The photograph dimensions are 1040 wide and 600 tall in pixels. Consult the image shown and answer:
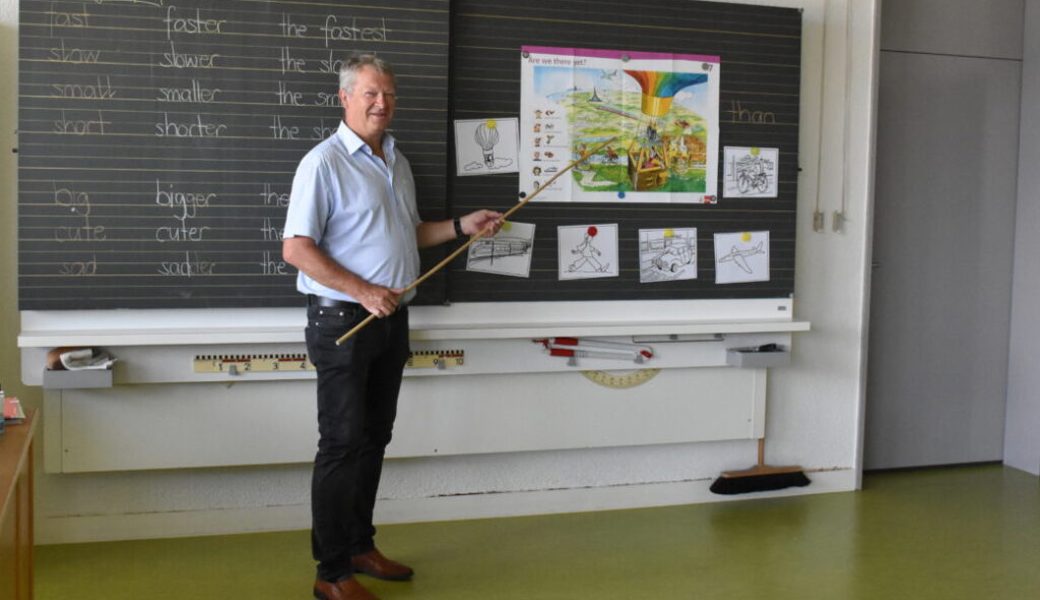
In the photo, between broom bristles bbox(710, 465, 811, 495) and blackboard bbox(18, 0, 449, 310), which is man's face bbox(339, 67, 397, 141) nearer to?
blackboard bbox(18, 0, 449, 310)

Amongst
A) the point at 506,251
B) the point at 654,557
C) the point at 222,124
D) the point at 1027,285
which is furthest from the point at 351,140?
the point at 1027,285

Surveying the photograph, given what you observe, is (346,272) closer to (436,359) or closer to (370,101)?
(370,101)

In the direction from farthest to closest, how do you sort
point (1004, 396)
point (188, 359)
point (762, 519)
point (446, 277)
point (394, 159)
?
point (1004, 396) → point (762, 519) → point (446, 277) → point (188, 359) → point (394, 159)

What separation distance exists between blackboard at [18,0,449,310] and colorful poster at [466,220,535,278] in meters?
0.41

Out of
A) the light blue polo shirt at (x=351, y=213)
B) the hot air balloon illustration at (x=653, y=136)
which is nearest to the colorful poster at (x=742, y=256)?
the hot air balloon illustration at (x=653, y=136)

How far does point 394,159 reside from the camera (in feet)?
11.2

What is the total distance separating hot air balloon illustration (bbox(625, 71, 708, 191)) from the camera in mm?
4188

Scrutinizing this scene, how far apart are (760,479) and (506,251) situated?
1.56m

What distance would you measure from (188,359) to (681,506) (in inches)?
85.5

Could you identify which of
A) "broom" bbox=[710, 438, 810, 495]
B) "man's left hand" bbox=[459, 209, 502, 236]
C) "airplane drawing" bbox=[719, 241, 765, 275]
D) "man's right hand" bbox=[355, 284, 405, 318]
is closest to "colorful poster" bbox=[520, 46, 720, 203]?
"airplane drawing" bbox=[719, 241, 765, 275]

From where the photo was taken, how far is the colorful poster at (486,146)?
395 centimetres

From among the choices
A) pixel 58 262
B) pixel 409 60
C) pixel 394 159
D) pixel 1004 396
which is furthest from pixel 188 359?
pixel 1004 396

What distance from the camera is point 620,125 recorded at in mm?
4172

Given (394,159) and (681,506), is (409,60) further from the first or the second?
(681,506)
